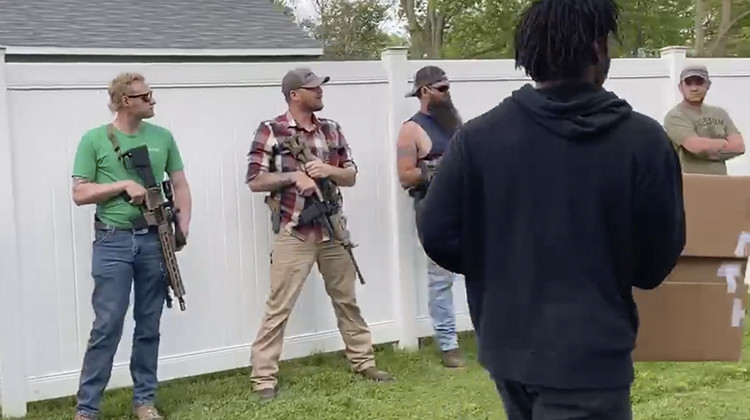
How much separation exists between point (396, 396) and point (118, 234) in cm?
180

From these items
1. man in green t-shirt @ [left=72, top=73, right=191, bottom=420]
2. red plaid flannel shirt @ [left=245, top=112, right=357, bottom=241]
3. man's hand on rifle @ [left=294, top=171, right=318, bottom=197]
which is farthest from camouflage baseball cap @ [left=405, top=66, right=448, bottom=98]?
man in green t-shirt @ [left=72, top=73, right=191, bottom=420]

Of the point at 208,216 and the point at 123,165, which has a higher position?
the point at 123,165

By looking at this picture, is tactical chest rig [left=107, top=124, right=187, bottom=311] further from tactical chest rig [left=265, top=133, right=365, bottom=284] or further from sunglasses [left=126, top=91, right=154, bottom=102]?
tactical chest rig [left=265, top=133, right=365, bottom=284]

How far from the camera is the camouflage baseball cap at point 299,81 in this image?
528 centimetres

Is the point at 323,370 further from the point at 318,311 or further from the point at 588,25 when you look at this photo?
the point at 588,25

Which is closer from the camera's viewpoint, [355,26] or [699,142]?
[699,142]

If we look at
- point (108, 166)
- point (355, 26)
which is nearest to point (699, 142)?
point (108, 166)

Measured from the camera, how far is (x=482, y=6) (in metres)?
24.8

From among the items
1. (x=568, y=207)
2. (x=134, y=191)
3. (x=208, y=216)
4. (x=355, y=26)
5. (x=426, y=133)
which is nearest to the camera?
(x=568, y=207)

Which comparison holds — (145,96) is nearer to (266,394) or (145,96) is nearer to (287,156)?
(287,156)

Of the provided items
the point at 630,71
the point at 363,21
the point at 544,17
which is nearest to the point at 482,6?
the point at 363,21

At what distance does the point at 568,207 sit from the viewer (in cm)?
225

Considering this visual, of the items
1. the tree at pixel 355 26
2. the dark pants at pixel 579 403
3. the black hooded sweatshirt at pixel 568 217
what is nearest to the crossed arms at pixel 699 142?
the black hooded sweatshirt at pixel 568 217

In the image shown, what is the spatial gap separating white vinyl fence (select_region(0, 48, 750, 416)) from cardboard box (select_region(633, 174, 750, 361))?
329 centimetres
